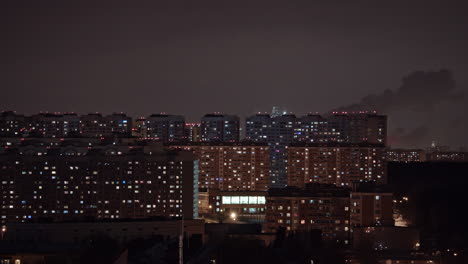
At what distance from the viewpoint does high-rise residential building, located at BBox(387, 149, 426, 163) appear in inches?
1772

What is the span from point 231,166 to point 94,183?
10.2 metres

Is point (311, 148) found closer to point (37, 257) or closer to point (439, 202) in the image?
point (439, 202)

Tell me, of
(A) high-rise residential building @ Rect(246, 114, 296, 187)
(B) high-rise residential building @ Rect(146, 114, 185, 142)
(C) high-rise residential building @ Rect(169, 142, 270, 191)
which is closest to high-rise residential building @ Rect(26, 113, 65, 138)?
(B) high-rise residential building @ Rect(146, 114, 185, 142)

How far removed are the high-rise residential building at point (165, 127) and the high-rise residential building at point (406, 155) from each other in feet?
40.2

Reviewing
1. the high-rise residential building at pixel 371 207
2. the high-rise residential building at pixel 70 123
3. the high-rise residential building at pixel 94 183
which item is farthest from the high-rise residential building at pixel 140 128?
the high-rise residential building at pixel 371 207

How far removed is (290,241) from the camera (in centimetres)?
1850

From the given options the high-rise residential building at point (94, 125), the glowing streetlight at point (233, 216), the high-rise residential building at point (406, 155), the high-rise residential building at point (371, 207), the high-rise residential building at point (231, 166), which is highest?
the high-rise residential building at point (94, 125)

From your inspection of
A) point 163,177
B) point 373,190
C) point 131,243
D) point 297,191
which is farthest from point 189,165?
point 131,243

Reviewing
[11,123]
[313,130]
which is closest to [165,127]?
[313,130]

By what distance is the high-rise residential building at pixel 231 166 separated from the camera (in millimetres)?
32875

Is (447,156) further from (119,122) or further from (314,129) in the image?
(119,122)

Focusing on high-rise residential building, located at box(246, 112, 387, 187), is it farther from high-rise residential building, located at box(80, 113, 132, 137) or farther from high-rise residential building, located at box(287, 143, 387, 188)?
high-rise residential building, located at box(80, 113, 132, 137)

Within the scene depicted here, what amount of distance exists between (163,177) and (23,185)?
347 centimetres

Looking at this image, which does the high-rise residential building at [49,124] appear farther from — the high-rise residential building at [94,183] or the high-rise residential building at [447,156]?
the high-rise residential building at [447,156]
